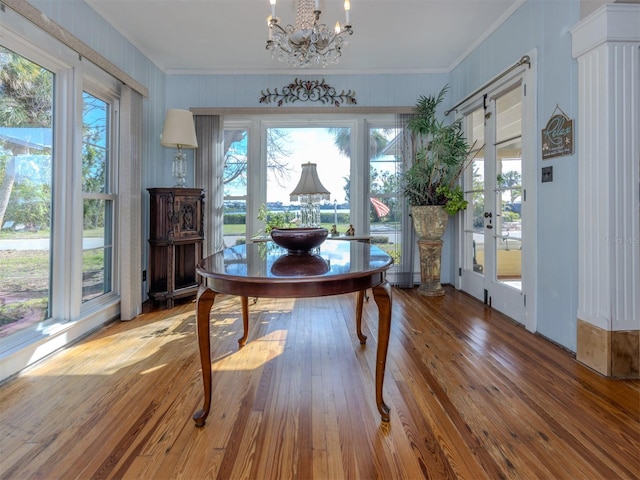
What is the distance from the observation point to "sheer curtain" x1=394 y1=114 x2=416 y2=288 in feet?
13.8

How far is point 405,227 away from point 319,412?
3067mm

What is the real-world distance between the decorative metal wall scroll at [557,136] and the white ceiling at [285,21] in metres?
1.20

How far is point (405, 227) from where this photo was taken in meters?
4.28

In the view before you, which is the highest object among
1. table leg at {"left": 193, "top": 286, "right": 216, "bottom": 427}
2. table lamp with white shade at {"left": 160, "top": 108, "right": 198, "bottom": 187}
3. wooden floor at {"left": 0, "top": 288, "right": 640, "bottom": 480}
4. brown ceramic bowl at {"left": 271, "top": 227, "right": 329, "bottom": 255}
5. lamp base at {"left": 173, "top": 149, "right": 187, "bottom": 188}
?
table lamp with white shade at {"left": 160, "top": 108, "right": 198, "bottom": 187}

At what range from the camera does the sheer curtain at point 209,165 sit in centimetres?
414

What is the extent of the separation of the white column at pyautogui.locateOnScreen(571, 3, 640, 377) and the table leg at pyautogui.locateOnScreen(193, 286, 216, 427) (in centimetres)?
228

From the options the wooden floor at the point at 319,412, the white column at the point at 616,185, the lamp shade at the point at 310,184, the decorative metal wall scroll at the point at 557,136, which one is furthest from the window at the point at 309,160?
the white column at the point at 616,185

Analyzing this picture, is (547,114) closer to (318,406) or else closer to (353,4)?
(353,4)

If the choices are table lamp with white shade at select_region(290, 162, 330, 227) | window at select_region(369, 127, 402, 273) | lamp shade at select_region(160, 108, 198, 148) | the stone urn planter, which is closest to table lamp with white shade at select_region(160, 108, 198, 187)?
lamp shade at select_region(160, 108, 198, 148)

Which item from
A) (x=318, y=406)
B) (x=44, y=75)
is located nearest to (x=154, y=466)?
(x=318, y=406)

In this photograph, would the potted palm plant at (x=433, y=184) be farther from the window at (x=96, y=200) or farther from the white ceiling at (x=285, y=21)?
the window at (x=96, y=200)

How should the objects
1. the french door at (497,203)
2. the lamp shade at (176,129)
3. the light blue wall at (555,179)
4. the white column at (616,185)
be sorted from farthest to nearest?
the lamp shade at (176,129)
the french door at (497,203)
the light blue wall at (555,179)
the white column at (616,185)

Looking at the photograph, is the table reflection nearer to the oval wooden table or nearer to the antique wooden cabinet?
the oval wooden table

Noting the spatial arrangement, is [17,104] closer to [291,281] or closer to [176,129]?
[176,129]
